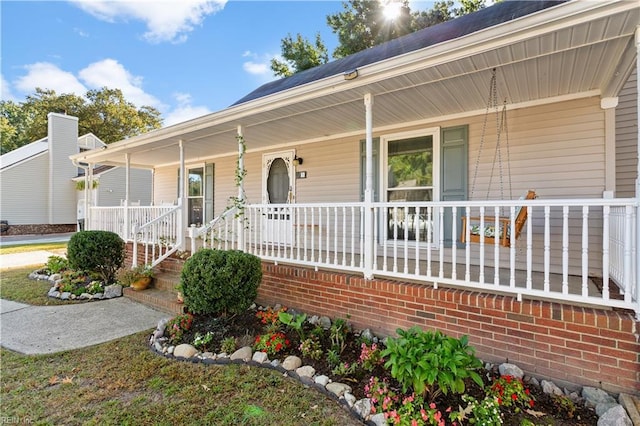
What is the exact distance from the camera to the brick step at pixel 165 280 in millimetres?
5523

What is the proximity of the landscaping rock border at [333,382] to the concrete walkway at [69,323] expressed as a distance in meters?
0.75

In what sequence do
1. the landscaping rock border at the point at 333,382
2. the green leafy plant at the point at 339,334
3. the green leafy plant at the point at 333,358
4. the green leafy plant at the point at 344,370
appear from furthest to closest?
the green leafy plant at the point at 339,334
the green leafy plant at the point at 333,358
the green leafy plant at the point at 344,370
the landscaping rock border at the point at 333,382

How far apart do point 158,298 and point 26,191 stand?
17.4m

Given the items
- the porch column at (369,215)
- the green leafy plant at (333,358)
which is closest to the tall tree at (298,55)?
the porch column at (369,215)

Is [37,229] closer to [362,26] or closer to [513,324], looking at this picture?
[362,26]

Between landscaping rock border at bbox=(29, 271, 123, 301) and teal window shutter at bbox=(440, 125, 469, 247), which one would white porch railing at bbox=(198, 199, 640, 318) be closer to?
teal window shutter at bbox=(440, 125, 469, 247)

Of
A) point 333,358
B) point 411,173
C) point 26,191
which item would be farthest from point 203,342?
point 26,191

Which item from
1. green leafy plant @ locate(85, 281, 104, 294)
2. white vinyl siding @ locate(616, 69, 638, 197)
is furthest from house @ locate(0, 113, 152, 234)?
white vinyl siding @ locate(616, 69, 638, 197)

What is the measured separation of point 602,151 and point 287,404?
4.52 meters

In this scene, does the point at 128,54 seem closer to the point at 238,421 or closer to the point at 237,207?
the point at 237,207

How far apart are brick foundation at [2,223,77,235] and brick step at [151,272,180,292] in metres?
16.3

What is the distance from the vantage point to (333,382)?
9.55ft

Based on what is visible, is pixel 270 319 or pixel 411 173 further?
pixel 411 173

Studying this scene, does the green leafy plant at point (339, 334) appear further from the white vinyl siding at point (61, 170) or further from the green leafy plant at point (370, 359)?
the white vinyl siding at point (61, 170)
